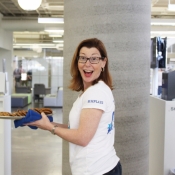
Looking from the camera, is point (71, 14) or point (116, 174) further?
point (71, 14)

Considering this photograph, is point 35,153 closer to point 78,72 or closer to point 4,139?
point 4,139

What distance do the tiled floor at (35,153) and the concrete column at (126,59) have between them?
113 centimetres

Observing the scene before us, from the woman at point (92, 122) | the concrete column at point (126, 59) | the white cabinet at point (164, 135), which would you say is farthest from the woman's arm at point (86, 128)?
the concrete column at point (126, 59)

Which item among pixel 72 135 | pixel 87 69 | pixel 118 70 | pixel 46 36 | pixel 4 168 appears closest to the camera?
pixel 72 135

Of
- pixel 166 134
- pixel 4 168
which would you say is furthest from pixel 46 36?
pixel 166 134

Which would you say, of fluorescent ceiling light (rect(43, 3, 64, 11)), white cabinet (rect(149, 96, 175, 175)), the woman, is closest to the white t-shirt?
the woman

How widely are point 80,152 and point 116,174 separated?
0.88ft

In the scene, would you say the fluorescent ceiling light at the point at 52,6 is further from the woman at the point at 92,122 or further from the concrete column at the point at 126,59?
Answer: the woman at the point at 92,122

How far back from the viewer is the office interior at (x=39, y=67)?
5.54m

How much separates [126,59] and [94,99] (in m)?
1.80

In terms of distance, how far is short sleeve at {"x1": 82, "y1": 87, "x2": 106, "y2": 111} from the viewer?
5.28 feet

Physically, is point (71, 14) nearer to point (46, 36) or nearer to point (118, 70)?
point (118, 70)

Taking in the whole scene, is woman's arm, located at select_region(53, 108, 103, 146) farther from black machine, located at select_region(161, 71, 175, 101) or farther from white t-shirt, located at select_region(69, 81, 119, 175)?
black machine, located at select_region(161, 71, 175, 101)

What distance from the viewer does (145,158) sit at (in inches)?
137
